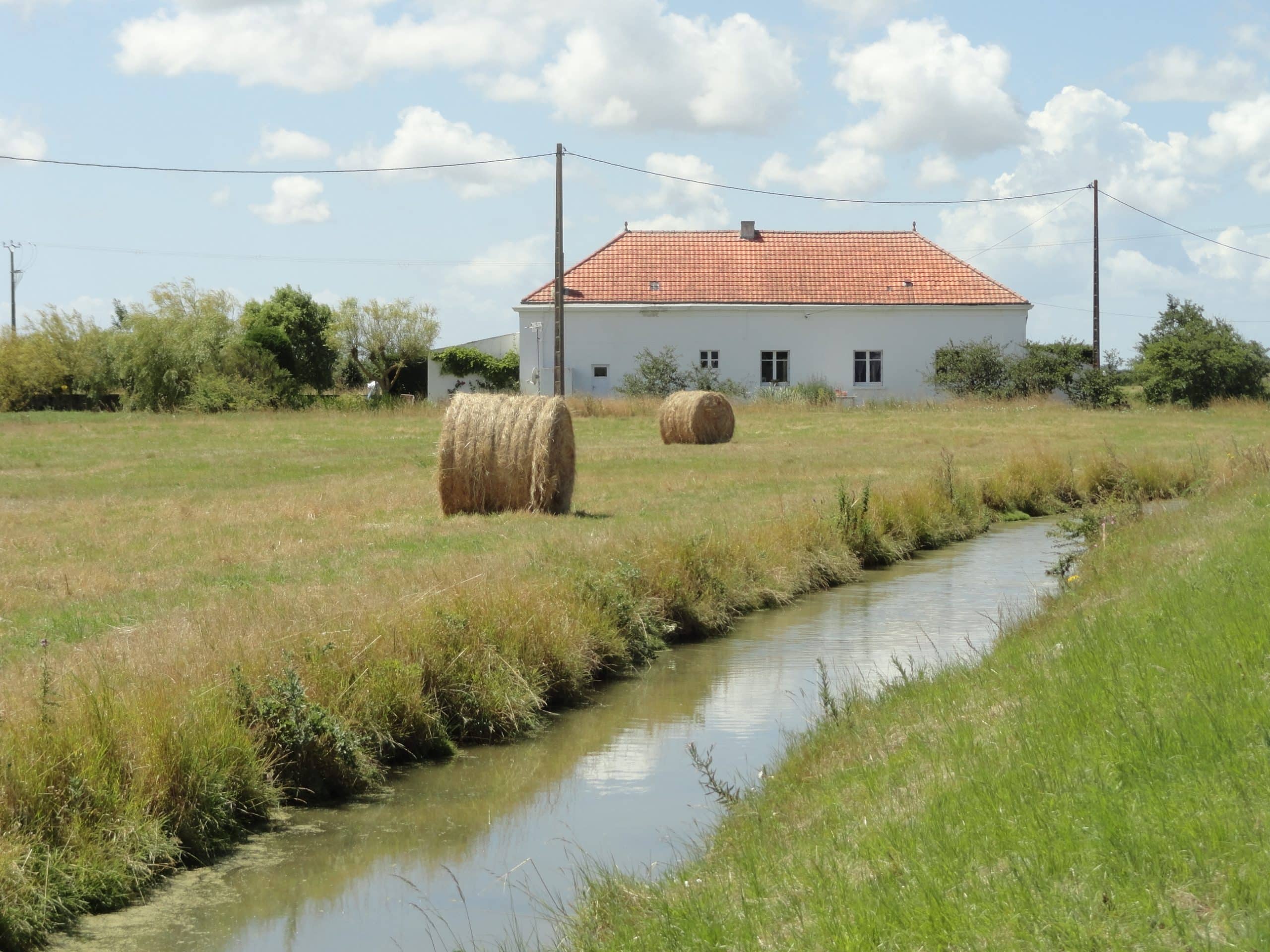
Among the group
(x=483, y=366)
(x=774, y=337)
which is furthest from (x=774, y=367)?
(x=483, y=366)

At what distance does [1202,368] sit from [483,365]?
2845 centimetres

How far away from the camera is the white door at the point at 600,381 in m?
51.2

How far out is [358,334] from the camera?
246ft

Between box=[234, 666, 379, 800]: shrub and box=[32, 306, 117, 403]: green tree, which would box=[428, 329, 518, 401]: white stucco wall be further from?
box=[234, 666, 379, 800]: shrub

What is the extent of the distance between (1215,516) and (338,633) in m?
9.61

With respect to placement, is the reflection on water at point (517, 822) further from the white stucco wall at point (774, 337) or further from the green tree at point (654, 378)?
the white stucco wall at point (774, 337)

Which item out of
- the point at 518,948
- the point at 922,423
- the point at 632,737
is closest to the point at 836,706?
the point at 632,737

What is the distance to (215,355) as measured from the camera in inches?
2176

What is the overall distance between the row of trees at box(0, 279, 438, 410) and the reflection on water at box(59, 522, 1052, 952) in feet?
132

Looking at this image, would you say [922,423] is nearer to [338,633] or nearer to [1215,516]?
[1215,516]

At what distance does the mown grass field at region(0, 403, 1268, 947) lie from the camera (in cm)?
684

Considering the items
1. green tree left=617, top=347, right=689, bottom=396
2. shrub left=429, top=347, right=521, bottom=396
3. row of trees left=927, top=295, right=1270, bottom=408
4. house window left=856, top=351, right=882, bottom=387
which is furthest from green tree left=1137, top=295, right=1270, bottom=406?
shrub left=429, top=347, right=521, bottom=396

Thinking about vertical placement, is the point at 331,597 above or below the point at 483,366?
below

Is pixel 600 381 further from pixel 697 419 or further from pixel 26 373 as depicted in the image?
→ pixel 26 373
